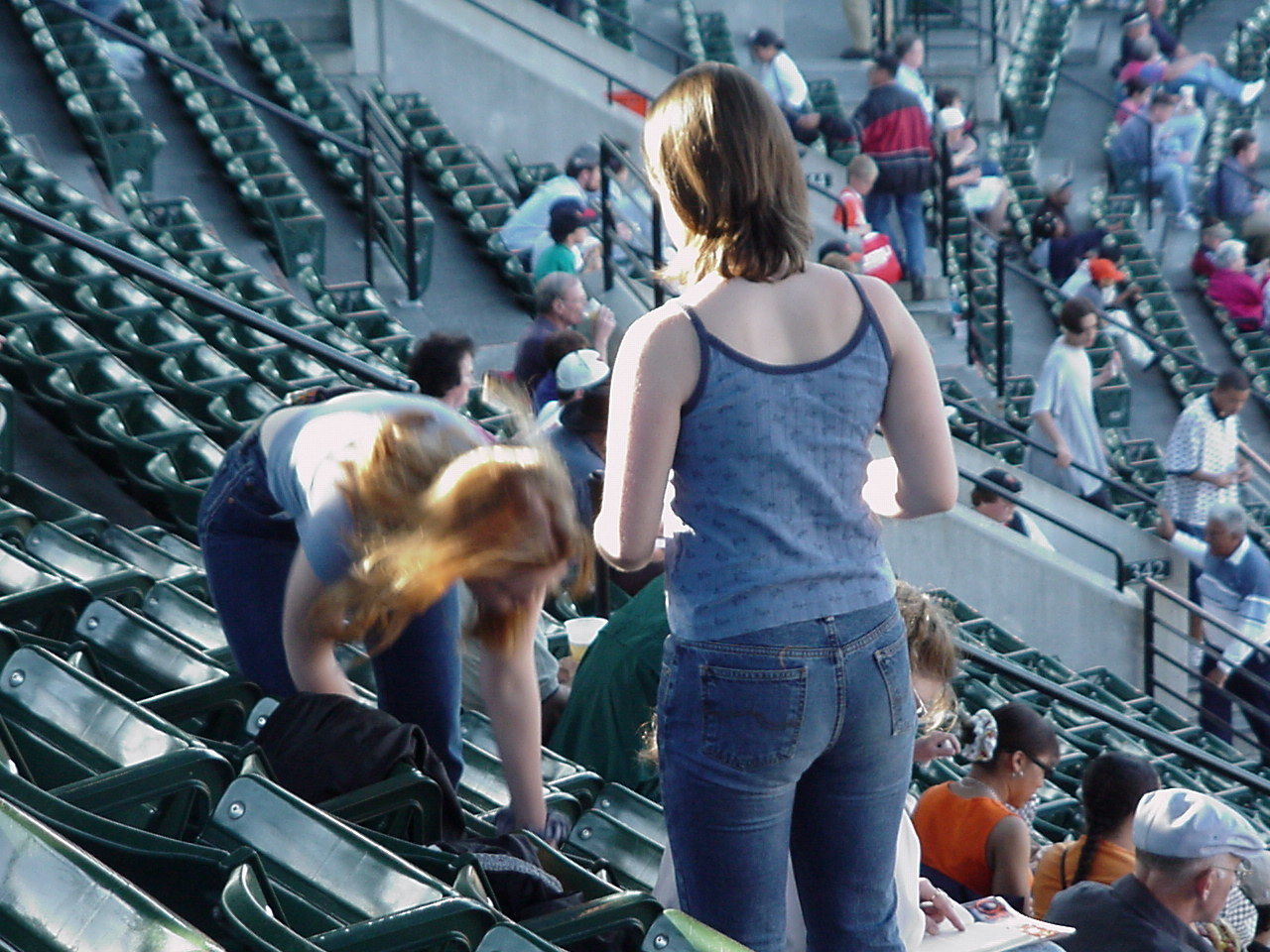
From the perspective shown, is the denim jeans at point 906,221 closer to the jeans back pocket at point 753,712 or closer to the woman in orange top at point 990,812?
the woman in orange top at point 990,812

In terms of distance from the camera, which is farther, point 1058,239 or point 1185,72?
point 1185,72

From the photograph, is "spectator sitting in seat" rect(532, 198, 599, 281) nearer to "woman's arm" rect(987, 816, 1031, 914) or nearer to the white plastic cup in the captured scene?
the white plastic cup

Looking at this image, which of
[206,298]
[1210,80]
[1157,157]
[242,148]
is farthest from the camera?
[1210,80]

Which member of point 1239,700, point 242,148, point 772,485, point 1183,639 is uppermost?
Answer: point 772,485

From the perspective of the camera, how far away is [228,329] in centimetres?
611

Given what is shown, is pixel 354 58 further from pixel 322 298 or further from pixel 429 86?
pixel 322 298

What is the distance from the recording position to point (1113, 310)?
11.5 meters

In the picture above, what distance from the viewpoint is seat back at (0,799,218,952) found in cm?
166

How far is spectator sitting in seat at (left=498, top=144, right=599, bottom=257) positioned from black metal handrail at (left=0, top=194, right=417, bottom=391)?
4.61 meters

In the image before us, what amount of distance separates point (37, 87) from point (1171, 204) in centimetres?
860

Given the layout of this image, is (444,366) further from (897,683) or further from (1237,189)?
(1237,189)

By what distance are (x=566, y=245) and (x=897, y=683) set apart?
6.62 metres

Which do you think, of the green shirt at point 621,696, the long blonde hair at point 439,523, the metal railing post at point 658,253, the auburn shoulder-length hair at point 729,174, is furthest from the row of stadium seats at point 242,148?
the auburn shoulder-length hair at point 729,174

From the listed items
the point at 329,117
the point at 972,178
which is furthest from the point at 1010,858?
the point at 972,178
